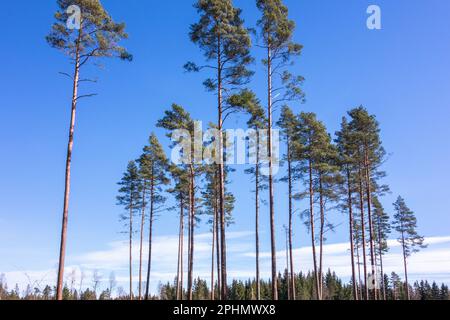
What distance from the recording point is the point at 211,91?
766 inches

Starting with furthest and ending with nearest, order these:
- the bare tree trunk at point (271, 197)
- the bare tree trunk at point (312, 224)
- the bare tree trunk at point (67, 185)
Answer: the bare tree trunk at point (312, 224)
the bare tree trunk at point (271, 197)
the bare tree trunk at point (67, 185)

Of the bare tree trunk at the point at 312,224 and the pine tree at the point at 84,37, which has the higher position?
the pine tree at the point at 84,37

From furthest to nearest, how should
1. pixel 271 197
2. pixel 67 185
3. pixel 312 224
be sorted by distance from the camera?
pixel 312 224, pixel 271 197, pixel 67 185

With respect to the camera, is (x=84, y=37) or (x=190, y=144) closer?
(x=84, y=37)

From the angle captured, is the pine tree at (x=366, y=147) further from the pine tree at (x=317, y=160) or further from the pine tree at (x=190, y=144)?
the pine tree at (x=190, y=144)

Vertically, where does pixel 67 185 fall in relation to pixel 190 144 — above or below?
below

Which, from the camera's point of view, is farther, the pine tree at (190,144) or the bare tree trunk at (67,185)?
the pine tree at (190,144)

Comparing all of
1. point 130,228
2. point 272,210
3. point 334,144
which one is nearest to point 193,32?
point 272,210

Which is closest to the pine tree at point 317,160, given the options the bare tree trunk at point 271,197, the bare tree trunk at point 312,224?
the bare tree trunk at point 312,224

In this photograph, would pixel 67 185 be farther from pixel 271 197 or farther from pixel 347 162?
pixel 347 162

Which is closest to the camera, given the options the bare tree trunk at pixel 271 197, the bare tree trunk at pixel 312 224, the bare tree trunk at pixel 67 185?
the bare tree trunk at pixel 67 185

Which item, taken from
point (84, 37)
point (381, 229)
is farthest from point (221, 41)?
point (381, 229)

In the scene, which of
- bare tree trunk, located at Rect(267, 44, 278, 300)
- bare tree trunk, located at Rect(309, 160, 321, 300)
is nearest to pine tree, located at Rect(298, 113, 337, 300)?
bare tree trunk, located at Rect(309, 160, 321, 300)
